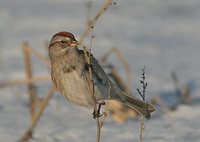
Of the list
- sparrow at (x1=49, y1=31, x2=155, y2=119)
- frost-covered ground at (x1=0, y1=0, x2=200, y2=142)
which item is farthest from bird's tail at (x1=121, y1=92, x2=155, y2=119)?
frost-covered ground at (x1=0, y1=0, x2=200, y2=142)

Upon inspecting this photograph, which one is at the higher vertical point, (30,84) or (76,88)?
(76,88)

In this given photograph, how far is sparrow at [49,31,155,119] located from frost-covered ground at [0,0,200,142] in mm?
2065

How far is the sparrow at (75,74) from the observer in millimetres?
4648

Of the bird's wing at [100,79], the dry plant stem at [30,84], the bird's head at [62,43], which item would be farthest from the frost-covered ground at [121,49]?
the bird's head at [62,43]

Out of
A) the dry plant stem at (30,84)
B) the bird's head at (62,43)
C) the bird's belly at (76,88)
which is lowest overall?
the dry plant stem at (30,84)

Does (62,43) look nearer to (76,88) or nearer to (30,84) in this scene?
(76,88)

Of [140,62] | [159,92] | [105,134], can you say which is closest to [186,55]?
[140,62]

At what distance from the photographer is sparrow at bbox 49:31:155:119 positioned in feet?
15.3

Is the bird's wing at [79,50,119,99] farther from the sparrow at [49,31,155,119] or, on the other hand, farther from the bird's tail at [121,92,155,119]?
the bird's tail at [121,92,155,119]

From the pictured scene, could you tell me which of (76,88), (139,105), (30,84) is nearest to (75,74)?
(76,88)

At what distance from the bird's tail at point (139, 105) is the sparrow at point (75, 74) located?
178 millimetres

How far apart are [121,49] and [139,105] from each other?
5312 millimetres

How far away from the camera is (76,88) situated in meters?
4.64

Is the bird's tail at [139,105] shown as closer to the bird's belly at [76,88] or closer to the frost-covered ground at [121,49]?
the bird's belly at [76,88]
